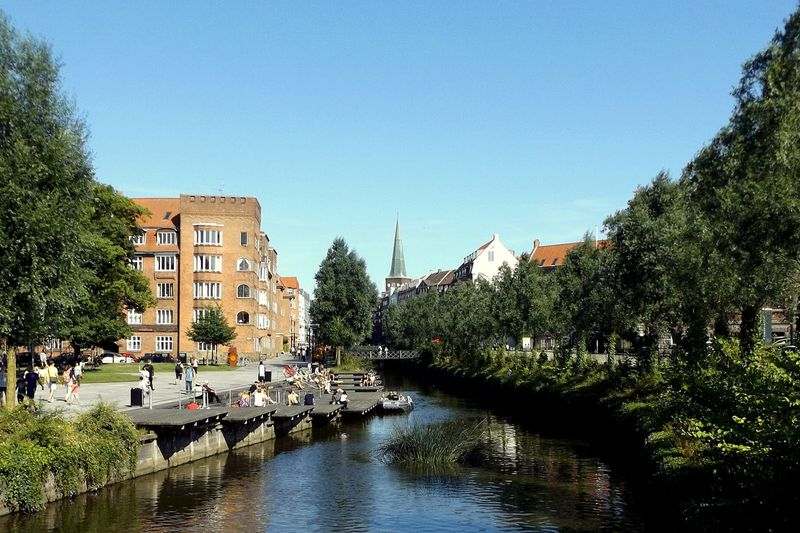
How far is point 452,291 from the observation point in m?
119

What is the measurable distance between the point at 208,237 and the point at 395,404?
5163 cm

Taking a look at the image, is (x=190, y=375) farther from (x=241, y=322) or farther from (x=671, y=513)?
(x=241, y=322)

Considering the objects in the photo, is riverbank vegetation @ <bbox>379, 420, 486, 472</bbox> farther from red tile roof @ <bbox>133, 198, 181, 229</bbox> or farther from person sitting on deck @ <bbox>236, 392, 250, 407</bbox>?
red tile roof @ <bbox>133, 198, 181, 229</bbox>

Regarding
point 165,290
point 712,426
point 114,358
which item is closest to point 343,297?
point 165,290

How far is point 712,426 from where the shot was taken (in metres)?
22.0

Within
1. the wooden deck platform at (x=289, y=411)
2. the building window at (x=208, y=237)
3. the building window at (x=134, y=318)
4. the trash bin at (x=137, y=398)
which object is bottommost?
the wooden deck platform at (x=289, y=411)

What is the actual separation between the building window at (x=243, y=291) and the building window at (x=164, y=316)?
8806 mm

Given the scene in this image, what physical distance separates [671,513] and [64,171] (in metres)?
23.9

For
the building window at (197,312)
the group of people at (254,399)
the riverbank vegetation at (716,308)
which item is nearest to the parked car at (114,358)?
the building window at (197,312)

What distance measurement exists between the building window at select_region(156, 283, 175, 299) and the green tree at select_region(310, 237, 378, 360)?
18.0 m

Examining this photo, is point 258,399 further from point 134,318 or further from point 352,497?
point 134,318

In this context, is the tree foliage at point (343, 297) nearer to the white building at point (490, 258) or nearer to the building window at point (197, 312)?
the building window at point (197, 312)

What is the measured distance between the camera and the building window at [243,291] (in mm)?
102050

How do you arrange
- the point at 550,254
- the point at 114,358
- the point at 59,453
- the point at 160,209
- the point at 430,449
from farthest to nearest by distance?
the point at 550,254
the point at 160,209
the point at 114,358
the point at 430,449
the point at 59,453
